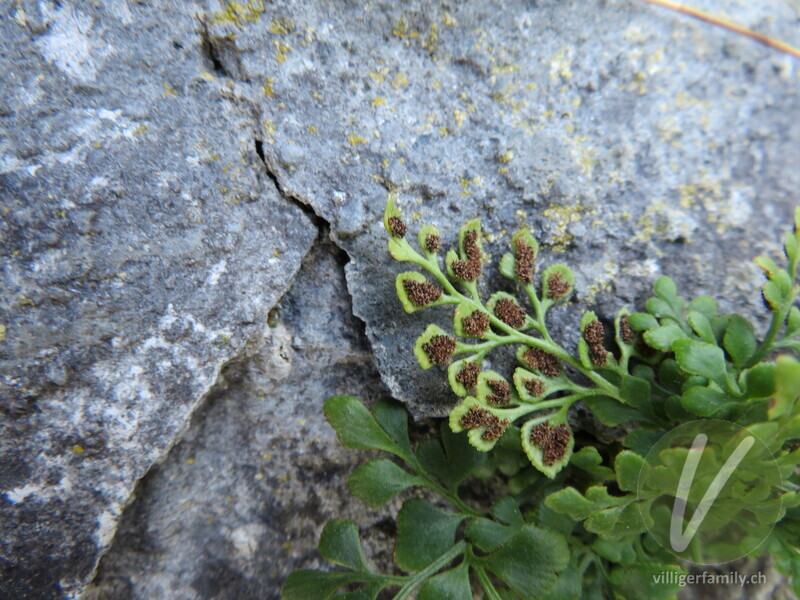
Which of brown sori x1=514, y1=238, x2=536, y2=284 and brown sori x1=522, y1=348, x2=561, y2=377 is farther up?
brown sori x1=514, y1=238, x2=536, y2=284

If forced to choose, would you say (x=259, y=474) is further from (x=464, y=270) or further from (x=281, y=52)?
(x=281, y=52)

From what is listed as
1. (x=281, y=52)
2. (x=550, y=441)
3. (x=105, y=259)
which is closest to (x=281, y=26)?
(x=281, y=52)

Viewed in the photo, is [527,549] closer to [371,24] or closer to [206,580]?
[206,580]

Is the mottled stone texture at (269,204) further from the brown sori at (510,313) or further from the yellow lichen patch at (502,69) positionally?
the brown sori at (510,313)

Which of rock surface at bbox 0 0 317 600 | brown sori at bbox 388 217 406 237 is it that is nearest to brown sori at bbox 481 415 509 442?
brown sori at bbox 388 217 406 237

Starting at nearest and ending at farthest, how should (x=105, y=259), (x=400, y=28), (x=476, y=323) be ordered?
(x=105, y=259), (x=476, y=323), (x=400, y=28)

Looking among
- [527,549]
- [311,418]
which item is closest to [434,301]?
[311,418]

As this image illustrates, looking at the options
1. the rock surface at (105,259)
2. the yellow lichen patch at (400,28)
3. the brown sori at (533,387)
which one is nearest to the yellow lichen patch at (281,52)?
the rock surface at (105,259)

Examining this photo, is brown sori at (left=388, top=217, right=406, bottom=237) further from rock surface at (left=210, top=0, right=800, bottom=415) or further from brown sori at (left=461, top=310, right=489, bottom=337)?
brown sori at (left=461, top=310, right=489, bottom=337)
